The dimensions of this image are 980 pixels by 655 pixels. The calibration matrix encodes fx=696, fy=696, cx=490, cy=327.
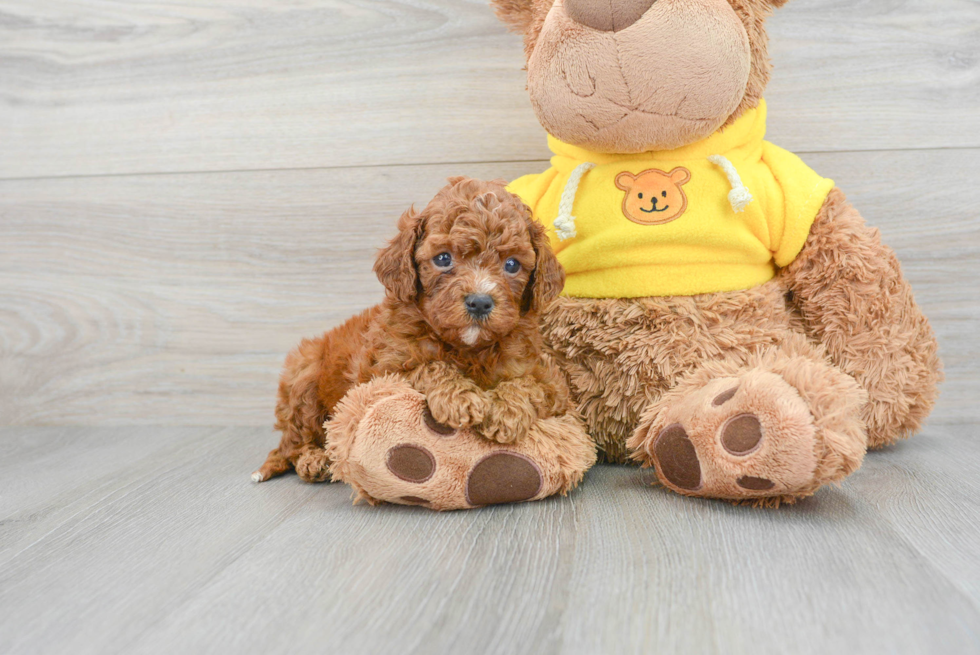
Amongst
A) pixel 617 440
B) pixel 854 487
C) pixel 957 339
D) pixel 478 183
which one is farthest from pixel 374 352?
pixel 957 339

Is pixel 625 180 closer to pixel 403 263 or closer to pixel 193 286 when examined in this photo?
pixel 403 263

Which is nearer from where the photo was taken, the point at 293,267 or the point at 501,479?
the point at 501,479

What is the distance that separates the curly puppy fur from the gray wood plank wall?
55 centimetres

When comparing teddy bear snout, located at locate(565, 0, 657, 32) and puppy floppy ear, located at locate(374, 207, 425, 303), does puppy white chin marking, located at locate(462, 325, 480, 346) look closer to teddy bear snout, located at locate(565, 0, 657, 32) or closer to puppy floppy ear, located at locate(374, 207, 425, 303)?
puppy floppy ear, located at locate(374, 207, 425, 303)

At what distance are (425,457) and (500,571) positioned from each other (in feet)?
0.74

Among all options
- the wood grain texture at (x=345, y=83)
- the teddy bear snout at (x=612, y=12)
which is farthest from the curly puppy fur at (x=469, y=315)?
the wood grain texture at (x=345, y=83)

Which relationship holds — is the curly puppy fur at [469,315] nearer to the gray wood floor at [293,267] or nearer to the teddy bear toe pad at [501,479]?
the teddy bear toe pad at [501,479]

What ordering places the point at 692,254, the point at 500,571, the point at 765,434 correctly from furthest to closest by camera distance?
the point at 692,254 < the point at 765,434 < the point at 500,571

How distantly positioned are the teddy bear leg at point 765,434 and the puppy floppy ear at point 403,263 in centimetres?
44

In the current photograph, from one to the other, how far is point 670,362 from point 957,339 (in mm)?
839

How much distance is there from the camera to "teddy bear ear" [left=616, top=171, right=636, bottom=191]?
1186 mm

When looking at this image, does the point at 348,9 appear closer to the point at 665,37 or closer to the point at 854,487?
Result: the point at 665,37

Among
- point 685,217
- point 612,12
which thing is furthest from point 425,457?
point 612,12

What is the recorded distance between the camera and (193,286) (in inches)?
66.4
